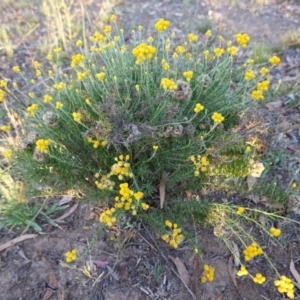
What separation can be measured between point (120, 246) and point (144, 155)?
558mm

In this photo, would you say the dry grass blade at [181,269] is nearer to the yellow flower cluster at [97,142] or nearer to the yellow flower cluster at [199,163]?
the yellow flower cluster at [199,163]

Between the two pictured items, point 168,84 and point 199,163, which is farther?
point 199,163

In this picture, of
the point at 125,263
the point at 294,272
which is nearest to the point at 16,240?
the point at 125,263

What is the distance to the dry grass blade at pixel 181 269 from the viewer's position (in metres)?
2.22

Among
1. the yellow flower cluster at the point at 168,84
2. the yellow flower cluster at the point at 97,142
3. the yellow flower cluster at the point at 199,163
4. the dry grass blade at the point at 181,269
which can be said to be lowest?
the dry grass blade at the point at 181,269

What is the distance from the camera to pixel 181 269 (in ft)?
7.41

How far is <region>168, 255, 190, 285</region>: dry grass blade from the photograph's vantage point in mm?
2217

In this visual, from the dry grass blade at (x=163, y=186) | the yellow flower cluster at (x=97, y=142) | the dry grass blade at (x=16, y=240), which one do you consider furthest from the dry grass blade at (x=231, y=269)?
the dry grass blade at (x=16, y=240)

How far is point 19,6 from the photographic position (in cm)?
513

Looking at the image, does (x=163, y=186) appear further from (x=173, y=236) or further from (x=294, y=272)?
A: (x=294, y=272)

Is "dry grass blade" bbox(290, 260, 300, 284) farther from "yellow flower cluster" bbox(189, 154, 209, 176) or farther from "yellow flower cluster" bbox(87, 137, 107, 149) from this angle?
"yellow flower cluster" bbox(87, 137, 107, 149)

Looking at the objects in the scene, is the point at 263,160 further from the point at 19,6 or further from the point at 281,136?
the point at 19,6

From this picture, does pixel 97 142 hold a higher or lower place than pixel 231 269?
higher

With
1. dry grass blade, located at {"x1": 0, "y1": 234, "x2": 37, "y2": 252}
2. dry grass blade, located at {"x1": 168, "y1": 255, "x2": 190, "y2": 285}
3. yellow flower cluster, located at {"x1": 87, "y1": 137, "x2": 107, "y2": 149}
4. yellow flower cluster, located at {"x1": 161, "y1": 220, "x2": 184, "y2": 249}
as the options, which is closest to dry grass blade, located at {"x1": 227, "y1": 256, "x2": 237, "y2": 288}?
dry grass blade, located at {"x1": 168, "y1": 255, "x2": 190, "y2": 285}
